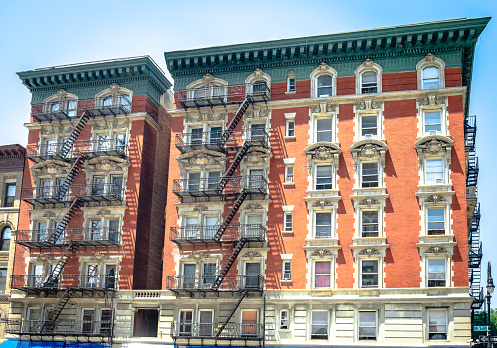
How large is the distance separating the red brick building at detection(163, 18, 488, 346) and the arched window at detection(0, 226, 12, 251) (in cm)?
1487

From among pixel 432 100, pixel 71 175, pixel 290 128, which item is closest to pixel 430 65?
pixel 432 100

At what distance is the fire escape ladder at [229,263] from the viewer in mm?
47209

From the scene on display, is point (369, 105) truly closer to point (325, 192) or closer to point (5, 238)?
point (325, 192)

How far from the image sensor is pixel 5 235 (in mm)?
56281

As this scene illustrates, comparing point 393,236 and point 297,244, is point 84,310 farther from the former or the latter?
point 393,236

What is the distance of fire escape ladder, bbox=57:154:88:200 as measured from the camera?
52.5m

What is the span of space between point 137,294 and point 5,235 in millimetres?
13957

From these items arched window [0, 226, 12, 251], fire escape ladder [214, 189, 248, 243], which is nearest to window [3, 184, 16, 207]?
arched window [0, 226, 12, 251]

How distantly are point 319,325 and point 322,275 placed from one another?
334 centimetres

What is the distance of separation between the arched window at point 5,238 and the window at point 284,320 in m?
24.3

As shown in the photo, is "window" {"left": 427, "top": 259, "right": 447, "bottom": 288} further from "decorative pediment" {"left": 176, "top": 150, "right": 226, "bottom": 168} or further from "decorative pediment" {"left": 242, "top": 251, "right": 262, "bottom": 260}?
"decorative pediment" {"left": 176, "top": 150, "right": 226, "bottom": 168}

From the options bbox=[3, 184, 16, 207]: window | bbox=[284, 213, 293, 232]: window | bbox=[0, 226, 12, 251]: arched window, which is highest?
bbox=[3, 184, 16, 207]: window

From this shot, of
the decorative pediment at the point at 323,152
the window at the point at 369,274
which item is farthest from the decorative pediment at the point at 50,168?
the window at the point at 369,274

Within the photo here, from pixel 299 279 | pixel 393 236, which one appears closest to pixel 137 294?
pixel 299 279
